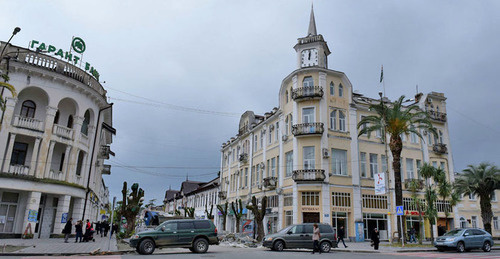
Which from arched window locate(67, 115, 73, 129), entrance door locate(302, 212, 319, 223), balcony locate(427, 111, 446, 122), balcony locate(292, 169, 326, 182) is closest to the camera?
arched window locate(67, 115, 73, 129)

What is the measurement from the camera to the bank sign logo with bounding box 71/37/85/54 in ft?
98.8

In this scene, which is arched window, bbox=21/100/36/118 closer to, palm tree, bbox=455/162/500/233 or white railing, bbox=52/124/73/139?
white railing, bbox=52/124/73/139

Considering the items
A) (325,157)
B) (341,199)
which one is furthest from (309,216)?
(325,157)

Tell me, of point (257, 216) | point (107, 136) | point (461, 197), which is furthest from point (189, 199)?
point (461, 197)

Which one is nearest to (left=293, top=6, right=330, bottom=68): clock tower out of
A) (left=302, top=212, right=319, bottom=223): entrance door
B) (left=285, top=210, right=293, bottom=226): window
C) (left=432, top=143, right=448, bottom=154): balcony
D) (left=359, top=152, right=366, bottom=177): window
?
(left=359, top=152, right=366, bottom=177): window

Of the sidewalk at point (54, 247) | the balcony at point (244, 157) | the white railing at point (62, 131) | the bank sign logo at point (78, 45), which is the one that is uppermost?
the bank sign logo at point (78, 45)

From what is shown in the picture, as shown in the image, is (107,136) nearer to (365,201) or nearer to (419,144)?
(365,201)

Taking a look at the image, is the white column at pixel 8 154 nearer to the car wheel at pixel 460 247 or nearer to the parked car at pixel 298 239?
the parked car at pixel 298 239

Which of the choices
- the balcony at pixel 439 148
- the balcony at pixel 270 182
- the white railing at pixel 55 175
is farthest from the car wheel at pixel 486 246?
the white railing at pixel 55 175

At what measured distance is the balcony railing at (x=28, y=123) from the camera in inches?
1033

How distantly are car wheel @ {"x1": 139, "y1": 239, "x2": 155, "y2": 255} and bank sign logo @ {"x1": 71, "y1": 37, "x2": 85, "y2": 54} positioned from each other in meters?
20.5

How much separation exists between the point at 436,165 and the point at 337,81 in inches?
610

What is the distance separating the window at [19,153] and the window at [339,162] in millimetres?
26089

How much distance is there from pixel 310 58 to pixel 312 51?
80cm
